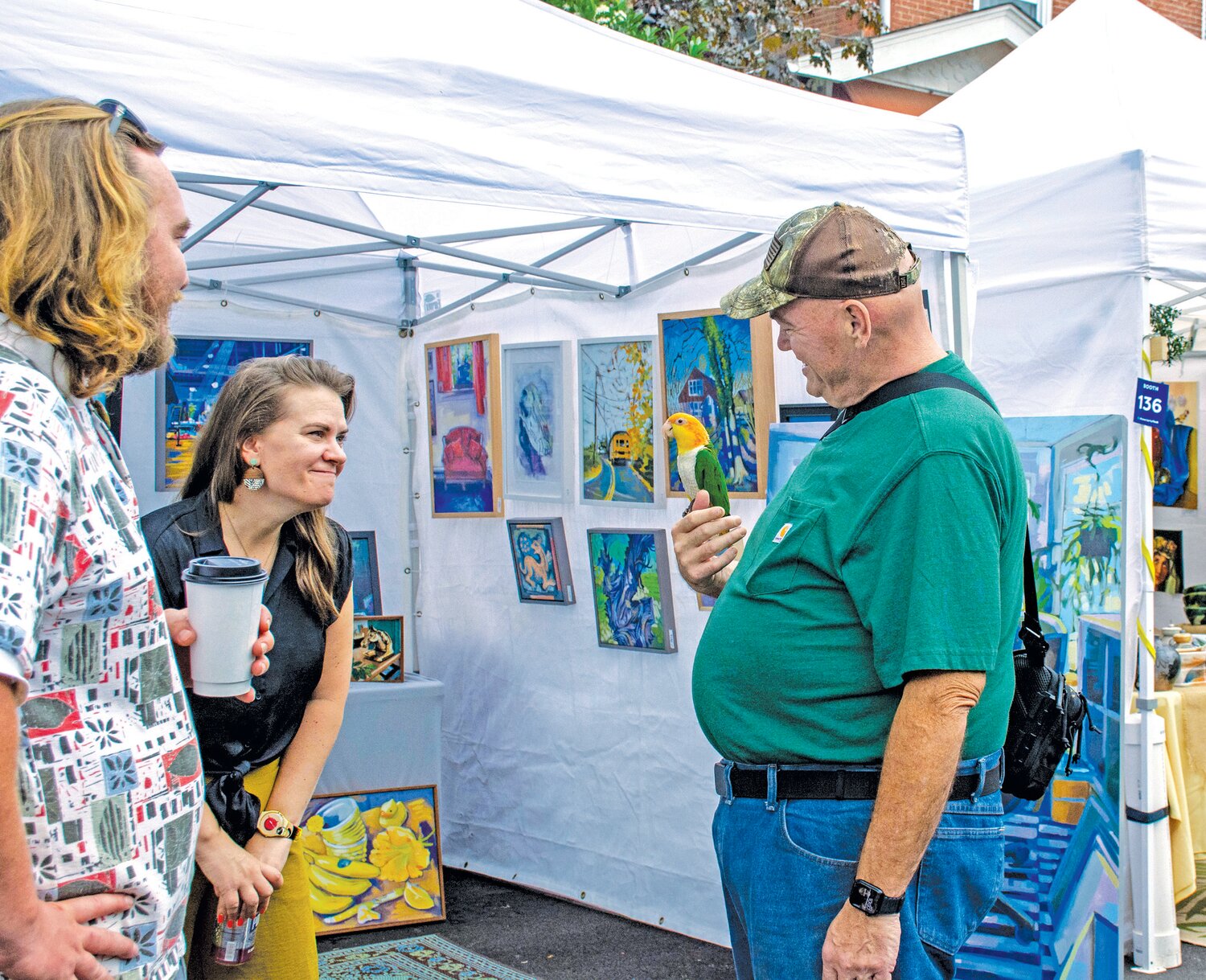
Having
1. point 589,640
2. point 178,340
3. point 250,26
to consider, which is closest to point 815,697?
point 250,26

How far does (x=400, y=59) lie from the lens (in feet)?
6.75

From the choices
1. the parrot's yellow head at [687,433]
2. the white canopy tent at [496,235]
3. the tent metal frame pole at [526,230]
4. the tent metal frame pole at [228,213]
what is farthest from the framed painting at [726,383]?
the tent metal frame pole at [228,213]

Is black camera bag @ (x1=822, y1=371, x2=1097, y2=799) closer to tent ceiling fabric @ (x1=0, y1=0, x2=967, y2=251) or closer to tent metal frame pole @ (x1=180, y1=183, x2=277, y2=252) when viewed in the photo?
tent ceiling fabric @ (x1=0, y1=0, x2=967, y2=251)

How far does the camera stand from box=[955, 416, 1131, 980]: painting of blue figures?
3115mm

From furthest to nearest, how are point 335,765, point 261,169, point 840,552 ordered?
point 335,765
point 261,169
point 840,552

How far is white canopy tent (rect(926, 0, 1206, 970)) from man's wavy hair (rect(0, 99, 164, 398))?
10.0ft

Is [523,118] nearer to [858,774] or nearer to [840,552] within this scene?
[840,552]

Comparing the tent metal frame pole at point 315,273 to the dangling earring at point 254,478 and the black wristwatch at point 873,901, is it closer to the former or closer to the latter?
the dangling earring at point 254,478

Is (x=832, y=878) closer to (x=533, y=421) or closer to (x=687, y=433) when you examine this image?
(x=687, y=433)

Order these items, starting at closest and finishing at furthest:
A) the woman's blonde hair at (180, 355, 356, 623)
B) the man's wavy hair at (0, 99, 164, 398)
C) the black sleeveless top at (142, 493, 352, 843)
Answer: the man's wavy hair at (0, 99, 164, 398), the black sleeveless top at (142, 493, 352, 843), the woman's blonde hair at (180, 355, 356, 623)

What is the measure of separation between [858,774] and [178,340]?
2.95 meters

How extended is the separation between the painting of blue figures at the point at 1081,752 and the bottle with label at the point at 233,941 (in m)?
2.06

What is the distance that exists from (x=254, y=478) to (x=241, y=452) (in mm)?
59

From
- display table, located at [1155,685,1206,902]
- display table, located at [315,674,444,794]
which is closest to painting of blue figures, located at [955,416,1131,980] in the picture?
display table, located at [1155,685,1206,902]
